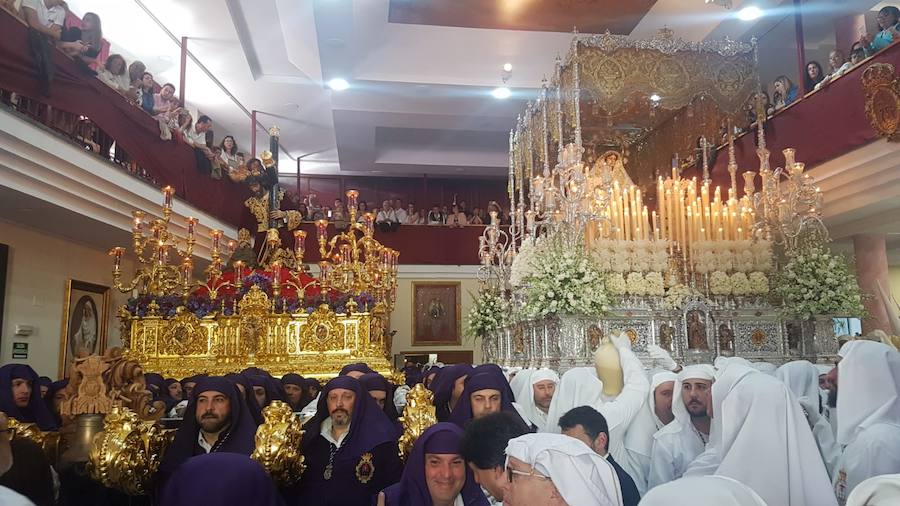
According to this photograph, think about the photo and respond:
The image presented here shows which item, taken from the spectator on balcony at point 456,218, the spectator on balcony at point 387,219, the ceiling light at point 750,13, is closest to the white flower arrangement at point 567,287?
the ceiling light at point 750,13

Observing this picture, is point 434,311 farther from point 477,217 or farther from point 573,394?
point 573,394

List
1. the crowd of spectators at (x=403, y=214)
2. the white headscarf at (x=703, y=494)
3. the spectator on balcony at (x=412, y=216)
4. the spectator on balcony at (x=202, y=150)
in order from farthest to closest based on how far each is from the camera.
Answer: the spectator on balcony at (x=412, y=216) < the crowd of spectators at (x=403, y=214) < the spectator on balcony at (x=202, y=150) < the white headscarf at (x=703, y=494)

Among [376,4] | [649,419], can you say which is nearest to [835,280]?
[649,419]

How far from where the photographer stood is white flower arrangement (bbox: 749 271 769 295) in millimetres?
8789

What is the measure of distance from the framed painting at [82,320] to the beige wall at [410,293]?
24.4 feet

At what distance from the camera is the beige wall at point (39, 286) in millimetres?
10062

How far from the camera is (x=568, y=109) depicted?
9648 millimetres

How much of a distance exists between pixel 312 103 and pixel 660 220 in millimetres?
9155

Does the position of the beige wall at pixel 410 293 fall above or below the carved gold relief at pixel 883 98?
below

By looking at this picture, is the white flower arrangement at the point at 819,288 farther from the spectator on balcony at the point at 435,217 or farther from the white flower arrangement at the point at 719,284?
the spectator on balcony at the point at 435,217

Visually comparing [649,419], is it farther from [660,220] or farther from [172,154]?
[172,154]

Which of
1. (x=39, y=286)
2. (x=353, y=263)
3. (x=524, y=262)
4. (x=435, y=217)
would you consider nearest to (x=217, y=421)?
(x=353, y=263)

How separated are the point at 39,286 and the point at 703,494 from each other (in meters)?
11.5

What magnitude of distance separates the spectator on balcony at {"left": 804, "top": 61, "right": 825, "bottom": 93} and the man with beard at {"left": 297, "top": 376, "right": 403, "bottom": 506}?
947cm
